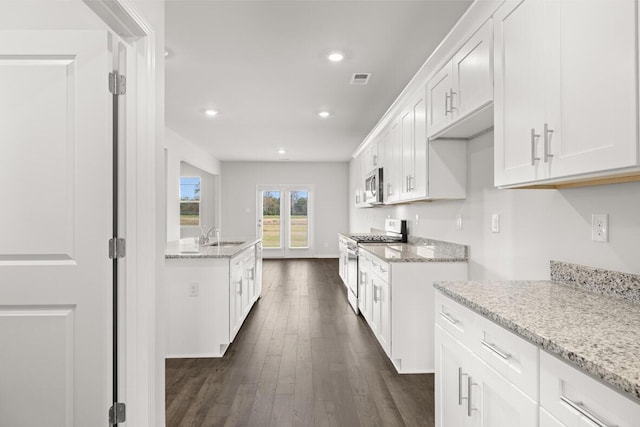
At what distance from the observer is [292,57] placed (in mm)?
3172

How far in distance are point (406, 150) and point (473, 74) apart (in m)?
1.52

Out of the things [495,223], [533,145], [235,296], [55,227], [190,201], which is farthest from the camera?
[190,201]

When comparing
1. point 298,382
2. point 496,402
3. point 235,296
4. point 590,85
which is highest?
point 590,85

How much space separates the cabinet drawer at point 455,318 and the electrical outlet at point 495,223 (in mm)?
947

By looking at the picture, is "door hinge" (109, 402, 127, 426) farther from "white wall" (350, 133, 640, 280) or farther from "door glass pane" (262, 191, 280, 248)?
"door glass pane" (262, 191, 280, 248)

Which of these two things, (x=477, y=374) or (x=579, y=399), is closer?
(x=579, y=399)

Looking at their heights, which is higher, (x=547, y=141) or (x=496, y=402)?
(x=547, y=141)

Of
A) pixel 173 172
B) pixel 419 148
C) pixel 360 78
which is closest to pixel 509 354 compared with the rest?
pixel 419 148

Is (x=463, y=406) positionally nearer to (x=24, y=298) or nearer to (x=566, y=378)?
(x=566, y=378)

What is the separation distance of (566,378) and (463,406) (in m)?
0.67

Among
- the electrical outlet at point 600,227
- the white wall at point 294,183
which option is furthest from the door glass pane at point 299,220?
the electrical outlet at point 600,227

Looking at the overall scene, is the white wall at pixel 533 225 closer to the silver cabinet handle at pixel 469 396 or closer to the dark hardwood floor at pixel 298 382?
the silver cabinet handle at pixel 469 396

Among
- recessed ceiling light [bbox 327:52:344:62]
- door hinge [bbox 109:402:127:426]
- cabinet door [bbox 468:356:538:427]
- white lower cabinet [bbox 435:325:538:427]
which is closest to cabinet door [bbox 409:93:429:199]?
recessed ceiling light [bbox 327:52:344:62]

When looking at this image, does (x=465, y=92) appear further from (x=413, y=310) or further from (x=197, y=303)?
(x=197, y=303)
